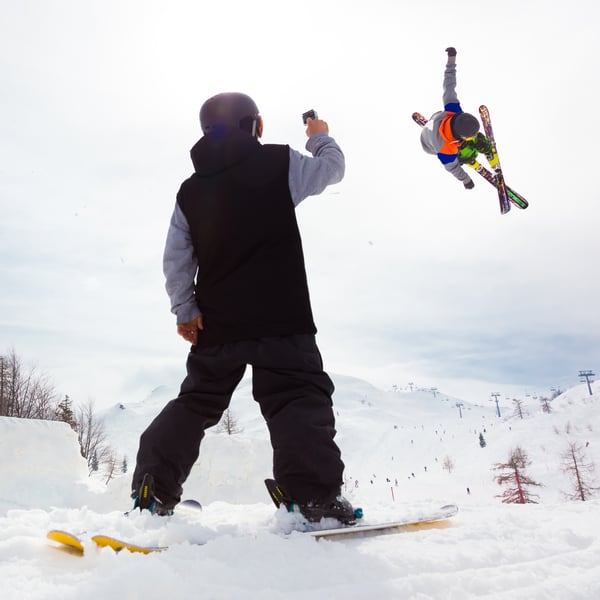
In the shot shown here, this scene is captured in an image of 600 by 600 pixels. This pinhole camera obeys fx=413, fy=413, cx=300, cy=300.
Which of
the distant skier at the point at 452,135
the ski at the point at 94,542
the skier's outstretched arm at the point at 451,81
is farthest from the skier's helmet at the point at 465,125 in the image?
the ski at the point at 94,542

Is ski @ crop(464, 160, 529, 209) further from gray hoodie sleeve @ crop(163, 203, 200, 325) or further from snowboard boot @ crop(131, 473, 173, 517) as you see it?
snowboard boot @ crop(131, 473, 173, 517)

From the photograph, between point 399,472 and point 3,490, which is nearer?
point 3,490

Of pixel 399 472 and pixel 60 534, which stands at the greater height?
pixel 60 534

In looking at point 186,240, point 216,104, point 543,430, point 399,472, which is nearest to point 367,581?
point 186,240

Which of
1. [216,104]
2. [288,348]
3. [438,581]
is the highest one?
[216,104]

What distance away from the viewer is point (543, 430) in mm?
56875

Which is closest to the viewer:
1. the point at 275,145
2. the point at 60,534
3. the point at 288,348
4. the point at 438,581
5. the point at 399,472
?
the point at 438,581

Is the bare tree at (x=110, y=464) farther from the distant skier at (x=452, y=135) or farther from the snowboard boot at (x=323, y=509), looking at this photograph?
the snowboard boot at (x=323, y=509)

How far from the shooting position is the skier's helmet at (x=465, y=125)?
3.74 meters

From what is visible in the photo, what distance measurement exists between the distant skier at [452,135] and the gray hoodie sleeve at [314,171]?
2.11m

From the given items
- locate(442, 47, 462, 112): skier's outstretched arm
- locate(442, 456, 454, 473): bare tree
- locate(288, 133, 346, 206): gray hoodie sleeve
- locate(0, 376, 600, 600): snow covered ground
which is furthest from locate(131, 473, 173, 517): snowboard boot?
locate(442, 456, 454, 473): bare tree

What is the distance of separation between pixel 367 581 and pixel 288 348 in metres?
1.04

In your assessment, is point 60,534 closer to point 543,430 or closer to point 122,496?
point 122,496

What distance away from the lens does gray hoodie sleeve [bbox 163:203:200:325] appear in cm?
224
